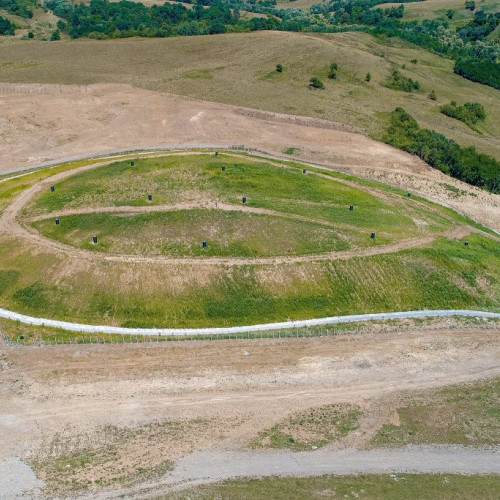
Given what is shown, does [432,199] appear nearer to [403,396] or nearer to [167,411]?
[403,396]

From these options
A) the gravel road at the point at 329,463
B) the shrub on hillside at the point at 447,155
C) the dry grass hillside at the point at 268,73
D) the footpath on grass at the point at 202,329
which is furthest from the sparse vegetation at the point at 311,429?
the dry grass hillside at the point at 268,73

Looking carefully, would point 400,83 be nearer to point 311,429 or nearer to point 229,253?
point 229,253

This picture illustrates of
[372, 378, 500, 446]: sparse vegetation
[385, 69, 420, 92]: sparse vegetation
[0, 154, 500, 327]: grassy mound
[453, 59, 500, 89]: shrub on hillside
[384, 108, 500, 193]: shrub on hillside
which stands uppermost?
[453, 59, 500, 89]: shrub on hillside

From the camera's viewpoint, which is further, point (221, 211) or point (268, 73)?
point (268, 73)

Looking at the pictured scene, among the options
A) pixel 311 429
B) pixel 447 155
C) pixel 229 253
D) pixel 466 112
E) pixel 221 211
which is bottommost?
pixel 311 429

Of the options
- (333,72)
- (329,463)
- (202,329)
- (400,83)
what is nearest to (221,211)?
(202,329)

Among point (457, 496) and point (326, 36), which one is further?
point (326, 36)

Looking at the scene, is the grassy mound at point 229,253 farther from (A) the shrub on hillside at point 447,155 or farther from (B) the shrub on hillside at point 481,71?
(B) the shrub on hillside at point 481,71

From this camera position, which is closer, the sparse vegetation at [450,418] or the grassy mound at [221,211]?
the sparse vegetation at [450,418]

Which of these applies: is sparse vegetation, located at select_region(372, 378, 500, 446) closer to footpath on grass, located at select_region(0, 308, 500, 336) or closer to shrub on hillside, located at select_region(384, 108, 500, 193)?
footpath on grass, located at select_region(0, 308, 500, 336)

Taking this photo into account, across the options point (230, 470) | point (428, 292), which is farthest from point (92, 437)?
point (428, 292)

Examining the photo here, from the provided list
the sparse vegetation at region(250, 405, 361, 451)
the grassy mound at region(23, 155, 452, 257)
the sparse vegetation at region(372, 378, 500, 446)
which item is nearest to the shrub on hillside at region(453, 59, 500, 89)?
the grassy mound at region(23, 155, 452, 257)
